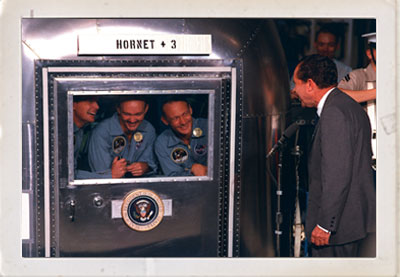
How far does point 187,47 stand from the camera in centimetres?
336

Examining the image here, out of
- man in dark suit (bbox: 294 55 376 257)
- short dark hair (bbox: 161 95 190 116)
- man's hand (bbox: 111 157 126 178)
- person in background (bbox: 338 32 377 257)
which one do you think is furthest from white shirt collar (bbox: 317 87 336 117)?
man's hand (bbox: 111 157 126 178)

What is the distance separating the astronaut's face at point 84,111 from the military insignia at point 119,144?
200mm

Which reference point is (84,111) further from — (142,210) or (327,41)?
(327,41)

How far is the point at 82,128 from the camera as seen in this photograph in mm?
3348

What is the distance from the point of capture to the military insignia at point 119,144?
3387 millimetres

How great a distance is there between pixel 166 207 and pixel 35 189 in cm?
84

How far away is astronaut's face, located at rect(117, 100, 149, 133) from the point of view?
336 centimetres

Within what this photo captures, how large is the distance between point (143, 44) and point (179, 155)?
74cm

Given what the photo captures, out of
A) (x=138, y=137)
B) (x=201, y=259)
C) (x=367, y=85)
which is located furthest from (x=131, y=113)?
(x=367, y=85)

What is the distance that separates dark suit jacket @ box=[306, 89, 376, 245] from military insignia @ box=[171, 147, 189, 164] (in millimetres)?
805

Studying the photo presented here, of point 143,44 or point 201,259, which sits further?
point 201,259

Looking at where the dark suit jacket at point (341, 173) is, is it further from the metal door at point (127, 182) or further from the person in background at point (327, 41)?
the metal door at point (127, 182)

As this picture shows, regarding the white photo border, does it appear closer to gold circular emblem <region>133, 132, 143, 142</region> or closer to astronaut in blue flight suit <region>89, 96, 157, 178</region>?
astronaut in blue flight suit <region>89, 96, 157, 178</region>

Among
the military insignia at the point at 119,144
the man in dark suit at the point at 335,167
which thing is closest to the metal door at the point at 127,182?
the military insignia at the point at 119,144
